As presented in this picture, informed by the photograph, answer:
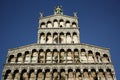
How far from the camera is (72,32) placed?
23250mm

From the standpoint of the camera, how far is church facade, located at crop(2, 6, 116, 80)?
19.7m

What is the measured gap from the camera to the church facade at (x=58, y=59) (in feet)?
64.6

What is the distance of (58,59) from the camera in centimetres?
2067

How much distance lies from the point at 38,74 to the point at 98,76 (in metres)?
4.89

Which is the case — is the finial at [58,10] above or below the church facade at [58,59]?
above

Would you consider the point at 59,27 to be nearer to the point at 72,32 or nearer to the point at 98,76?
the point at 72,32

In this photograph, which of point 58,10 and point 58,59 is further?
point 58,10

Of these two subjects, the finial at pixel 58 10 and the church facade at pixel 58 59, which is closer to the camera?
the church facade at pixel 58 59

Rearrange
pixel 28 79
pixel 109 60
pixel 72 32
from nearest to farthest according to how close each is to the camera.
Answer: pixel 28 79 → pixel 109 60 → pixel 72 32

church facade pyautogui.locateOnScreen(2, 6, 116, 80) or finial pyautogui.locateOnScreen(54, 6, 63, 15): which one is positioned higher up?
finial pyautogui.locateOnScreen(54, 6, 63, 15)

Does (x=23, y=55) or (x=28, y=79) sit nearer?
(x=28, y=79)

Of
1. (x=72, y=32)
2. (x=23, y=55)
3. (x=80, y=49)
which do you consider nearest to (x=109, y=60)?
(x=80, y=49)

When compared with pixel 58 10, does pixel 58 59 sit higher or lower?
lower

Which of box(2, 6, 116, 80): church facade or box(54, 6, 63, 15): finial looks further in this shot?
box(54, 6, 63, 15): finial
